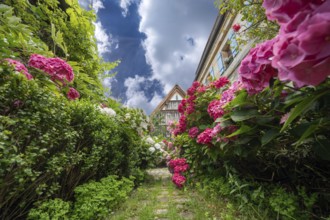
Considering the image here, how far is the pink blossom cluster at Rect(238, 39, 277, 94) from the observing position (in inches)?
28.9

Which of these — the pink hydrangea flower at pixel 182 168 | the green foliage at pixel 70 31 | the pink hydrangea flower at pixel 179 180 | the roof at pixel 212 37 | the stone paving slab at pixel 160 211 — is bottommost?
the stone paving slab at pixel 160 211

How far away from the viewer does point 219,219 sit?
5.18ft

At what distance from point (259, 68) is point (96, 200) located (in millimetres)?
1807

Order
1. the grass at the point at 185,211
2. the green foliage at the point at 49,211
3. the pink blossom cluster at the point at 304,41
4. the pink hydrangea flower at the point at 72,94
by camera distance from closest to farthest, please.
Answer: the pink blossom cluster at the point at 304,41 < the green foliage at the point at 49,211 < the grass at the point at 185,211 < the pink hydrangea flower at the point at 72,94

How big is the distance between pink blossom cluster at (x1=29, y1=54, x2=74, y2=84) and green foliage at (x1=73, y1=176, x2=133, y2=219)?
1.11m

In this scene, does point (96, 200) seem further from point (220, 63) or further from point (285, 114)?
point (220, 63)

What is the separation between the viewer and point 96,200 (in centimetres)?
178

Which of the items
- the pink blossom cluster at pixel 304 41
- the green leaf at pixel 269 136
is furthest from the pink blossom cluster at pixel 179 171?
the pink blossom cluster at pixel 304 41

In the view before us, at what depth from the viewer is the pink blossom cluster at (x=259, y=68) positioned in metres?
0.73

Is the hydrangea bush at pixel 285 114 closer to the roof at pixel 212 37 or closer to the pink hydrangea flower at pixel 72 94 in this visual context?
the pink hydrangea flower at pixel 72 94

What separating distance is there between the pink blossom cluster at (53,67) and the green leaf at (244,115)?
4.43 ft

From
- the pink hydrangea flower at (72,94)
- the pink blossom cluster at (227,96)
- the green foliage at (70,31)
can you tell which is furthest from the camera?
the green foliage at (70,31)

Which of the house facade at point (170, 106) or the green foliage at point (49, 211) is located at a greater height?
the house facade at point (170, 106)

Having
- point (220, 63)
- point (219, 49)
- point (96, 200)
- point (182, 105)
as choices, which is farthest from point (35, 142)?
point (219, 49)
